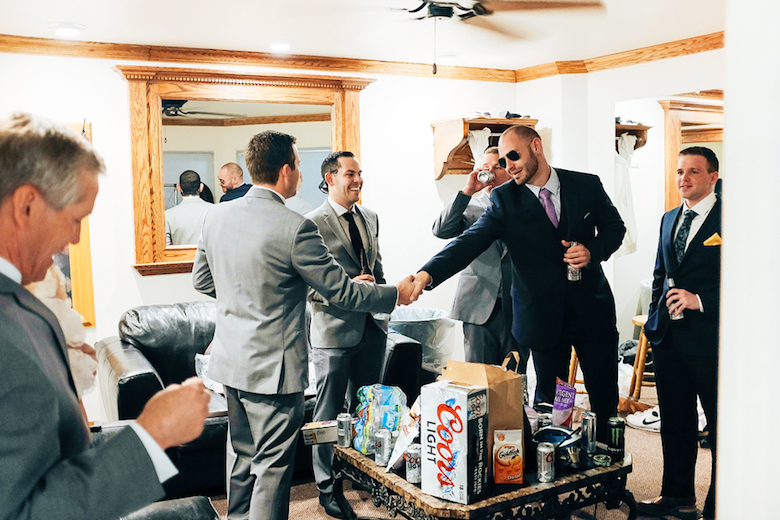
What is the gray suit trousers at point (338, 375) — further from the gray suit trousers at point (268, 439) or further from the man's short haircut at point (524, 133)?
the man's short haircut at point (524, 133)

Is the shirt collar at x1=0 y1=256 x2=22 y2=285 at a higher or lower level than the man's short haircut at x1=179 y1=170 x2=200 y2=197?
lower

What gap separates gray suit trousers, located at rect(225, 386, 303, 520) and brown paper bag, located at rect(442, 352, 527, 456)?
1.98 feet

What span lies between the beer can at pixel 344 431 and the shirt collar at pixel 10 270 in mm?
1543

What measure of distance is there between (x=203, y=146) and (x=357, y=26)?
1260 millimetres

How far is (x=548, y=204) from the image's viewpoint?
2736mm

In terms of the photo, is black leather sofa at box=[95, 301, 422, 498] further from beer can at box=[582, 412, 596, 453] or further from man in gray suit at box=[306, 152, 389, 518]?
beer can at box=[582, 412, 596, 453]

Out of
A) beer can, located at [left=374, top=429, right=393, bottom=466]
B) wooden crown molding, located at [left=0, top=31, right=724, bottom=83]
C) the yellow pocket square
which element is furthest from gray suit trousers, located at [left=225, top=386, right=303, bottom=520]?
wooden crown molding, located at [left=0, top=31, right=724, bottom=83]

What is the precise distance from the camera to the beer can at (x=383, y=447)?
2.22 m

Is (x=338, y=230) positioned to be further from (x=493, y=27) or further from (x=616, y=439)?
(x=493, y=27)

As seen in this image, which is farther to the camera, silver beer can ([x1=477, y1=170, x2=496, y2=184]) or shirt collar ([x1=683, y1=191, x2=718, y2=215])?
silver beer can ([x1=477, y1=170, x2=496, y2=184])

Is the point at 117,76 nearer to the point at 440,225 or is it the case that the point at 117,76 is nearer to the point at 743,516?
the point at 440,225

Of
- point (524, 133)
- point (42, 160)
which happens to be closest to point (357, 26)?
point (524, 133)

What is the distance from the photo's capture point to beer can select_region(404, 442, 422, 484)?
2.06m

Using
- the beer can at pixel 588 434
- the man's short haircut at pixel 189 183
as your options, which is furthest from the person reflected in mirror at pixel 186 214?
the beer can at pixel 588 434
